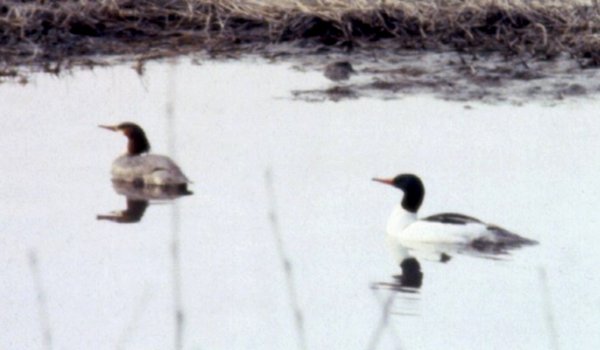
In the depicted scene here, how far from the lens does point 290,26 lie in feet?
49.4

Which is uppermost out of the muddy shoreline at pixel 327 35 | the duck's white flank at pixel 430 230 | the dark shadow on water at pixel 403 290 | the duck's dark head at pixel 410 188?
the muddy shoreline at pixel 327 35

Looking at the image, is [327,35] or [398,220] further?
[327,35]

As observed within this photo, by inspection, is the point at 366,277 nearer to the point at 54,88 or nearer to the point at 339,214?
the point at 339,214

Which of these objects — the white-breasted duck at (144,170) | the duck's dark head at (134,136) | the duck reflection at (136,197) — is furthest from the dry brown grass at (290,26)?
the duck reflection at (136,197)

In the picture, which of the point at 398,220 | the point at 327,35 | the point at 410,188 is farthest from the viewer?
the point at 327,35

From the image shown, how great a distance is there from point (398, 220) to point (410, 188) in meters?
0.42

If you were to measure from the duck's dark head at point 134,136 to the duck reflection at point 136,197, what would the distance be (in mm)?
405

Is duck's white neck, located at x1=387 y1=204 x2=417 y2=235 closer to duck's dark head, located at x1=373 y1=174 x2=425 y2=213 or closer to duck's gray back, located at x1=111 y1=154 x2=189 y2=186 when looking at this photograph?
duck's dark head, located at x1=373 y1=174 x2=425 y2=213

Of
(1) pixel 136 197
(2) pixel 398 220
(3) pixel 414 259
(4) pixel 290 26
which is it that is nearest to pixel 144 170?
(1) pixel 136 197

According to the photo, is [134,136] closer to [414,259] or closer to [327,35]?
[414,259]

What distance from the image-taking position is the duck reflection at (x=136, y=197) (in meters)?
10.9

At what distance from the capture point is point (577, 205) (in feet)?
34.9

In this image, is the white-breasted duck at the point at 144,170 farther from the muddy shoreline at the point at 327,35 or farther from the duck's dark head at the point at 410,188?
the muddy shoreline at the point at 327,35

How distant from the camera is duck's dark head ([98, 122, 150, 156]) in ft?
40.7
